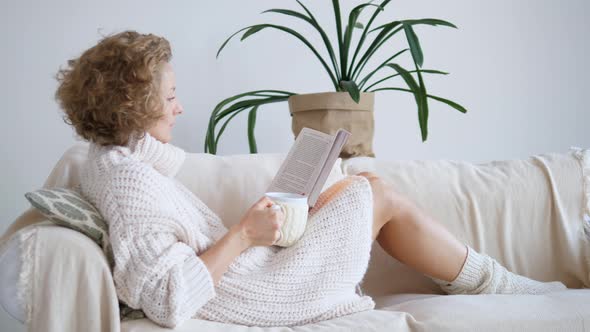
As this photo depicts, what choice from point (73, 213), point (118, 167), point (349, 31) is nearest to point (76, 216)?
point (73, 213)

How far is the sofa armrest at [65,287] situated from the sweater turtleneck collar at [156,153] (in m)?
0.29

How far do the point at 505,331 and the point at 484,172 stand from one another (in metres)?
0.73

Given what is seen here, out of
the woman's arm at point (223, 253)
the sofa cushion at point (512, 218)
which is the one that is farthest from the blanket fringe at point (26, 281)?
the sofa cushion at point (512, 218)

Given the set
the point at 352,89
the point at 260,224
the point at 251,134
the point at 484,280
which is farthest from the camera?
the point at 251,134

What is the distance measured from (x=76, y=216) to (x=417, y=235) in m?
0.81

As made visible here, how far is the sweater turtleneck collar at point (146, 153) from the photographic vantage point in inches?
56.6

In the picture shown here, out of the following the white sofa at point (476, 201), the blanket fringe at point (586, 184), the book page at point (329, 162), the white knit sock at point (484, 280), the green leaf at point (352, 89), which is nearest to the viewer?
the book page at point (329, 162)

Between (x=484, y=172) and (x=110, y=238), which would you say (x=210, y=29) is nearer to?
(x=484, y=172)

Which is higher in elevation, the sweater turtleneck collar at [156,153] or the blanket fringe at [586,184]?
the sweater turtleneck collar at [156,153]

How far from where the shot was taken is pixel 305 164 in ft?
5.32

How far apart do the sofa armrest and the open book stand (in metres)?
0.53

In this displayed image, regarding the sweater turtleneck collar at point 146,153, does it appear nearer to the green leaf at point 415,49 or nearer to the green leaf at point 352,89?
the green leaf at point 352,89

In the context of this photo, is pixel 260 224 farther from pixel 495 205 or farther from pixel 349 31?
pixel 349 31

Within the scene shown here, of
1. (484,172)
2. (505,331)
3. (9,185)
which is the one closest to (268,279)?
(505,331)
